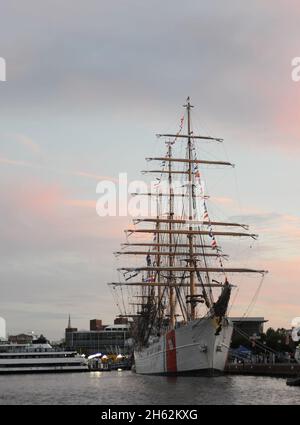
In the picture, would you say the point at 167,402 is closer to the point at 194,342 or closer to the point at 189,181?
the point at 194,342

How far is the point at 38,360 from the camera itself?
15125 cm

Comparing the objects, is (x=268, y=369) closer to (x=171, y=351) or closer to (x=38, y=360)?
(x=171, y=351)

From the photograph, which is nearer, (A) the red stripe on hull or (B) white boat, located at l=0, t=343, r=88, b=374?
(A) the red stripe on hull

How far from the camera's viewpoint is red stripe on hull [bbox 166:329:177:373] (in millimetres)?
93050

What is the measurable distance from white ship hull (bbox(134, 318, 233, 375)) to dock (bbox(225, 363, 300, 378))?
6.40 m

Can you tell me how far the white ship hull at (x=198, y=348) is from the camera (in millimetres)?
84188

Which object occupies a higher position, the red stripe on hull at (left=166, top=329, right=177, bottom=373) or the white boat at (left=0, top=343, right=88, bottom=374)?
the white boat at (left=0, top=343, right=88, bottom=374)

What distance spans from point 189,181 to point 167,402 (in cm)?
5459

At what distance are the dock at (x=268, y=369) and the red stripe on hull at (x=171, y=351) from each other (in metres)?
10.1

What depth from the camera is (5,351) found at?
159500mm

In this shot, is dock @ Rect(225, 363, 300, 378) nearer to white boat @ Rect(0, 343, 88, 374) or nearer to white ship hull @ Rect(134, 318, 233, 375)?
white ship hull @ Rect(134, 318, 233, 375)

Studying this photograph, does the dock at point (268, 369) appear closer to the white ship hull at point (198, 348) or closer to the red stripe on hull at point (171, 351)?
the white ship hull at point (198, 348)

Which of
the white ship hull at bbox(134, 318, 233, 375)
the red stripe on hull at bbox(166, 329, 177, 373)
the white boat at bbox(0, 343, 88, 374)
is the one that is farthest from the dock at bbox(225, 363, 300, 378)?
the white boat at bbox(0, 343, 88, 374)
